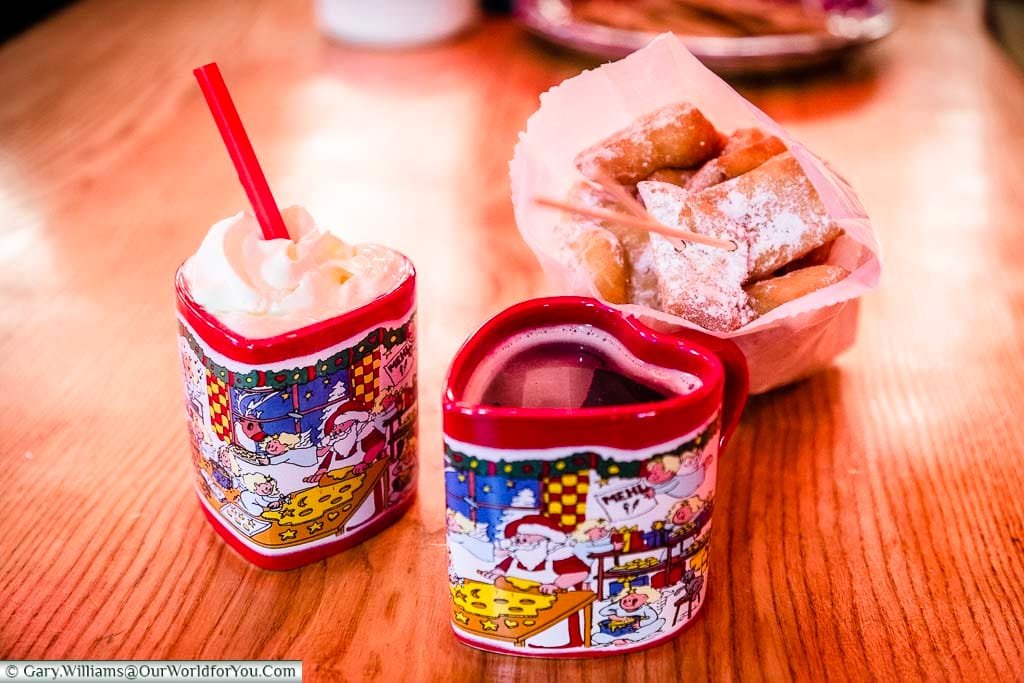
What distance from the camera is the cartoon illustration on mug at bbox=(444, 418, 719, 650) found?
1.81 ft

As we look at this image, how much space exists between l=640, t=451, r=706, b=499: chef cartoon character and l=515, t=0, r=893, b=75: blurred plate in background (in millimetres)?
1032

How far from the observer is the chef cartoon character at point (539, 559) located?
0.56 m

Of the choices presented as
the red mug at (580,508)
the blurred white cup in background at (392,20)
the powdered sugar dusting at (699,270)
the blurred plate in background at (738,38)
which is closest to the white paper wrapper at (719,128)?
the powdered sugar dusting at (699,270)

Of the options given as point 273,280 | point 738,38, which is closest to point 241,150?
point 273,280

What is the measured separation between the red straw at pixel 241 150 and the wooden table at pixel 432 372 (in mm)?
217

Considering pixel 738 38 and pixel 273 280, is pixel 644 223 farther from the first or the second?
pixel 738 38

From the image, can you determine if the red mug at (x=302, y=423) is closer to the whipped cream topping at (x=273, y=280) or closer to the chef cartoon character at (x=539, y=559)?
the whipped cream topping at (x=273, y=280)

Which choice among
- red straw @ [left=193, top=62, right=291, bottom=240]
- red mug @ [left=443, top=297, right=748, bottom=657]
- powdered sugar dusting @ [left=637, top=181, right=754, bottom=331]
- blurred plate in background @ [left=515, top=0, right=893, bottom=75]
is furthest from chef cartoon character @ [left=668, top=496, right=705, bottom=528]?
blurred plate in background @ [left=515, top=0, right=893, bottom=75]

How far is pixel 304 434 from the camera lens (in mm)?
625

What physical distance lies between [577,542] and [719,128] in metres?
0.42

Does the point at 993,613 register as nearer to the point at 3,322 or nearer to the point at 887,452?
the point at 887,452

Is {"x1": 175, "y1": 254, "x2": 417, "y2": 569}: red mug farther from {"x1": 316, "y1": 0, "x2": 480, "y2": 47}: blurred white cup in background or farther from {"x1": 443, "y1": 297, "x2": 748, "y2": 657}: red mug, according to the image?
{"x1": 316, "y1": 0, "x2": 480, "y2": 47}: blurred white cup in background

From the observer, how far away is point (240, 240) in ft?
2.09

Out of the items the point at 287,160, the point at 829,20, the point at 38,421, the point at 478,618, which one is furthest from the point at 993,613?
the point at 829,20
